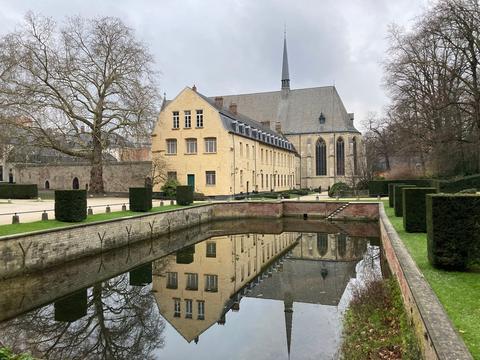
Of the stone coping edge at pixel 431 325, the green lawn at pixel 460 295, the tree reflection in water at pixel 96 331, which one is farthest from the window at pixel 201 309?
the green lawn at pixel 460 295

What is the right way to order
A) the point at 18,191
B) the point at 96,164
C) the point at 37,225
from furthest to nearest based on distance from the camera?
the point at 18,191 < the point at 96,164 < the point at 37,225

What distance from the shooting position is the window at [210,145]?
105 ft

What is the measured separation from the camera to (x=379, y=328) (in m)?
6.82

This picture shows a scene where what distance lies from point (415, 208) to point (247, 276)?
5.57m

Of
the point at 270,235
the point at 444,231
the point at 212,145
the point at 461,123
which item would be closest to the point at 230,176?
the point at 212,145

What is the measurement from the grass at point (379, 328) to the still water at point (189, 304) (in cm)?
40

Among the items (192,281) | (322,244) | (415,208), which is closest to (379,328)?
(415,208)

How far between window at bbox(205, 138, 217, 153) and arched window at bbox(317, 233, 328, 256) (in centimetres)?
1368

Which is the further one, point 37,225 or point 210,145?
point 210,145

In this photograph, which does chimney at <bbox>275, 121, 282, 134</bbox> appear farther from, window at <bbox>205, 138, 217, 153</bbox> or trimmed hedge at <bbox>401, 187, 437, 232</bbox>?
trimmed hedge at <bbox>401, 187, 437, 232</bbox>

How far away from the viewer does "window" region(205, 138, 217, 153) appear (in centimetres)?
3189

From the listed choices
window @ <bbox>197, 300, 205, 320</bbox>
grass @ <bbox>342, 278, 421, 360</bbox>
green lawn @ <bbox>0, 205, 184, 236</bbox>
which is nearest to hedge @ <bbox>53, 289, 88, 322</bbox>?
window @ <bbox>197, 300, 205, 320</bbox>

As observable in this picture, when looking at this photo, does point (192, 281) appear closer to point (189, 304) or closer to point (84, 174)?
point (189, 304)

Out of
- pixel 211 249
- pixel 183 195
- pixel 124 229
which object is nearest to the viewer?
pixel 124 229
